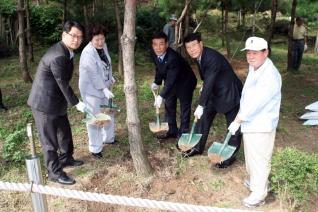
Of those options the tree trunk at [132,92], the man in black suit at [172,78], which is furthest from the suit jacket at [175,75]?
the tree trunk at [132,92]

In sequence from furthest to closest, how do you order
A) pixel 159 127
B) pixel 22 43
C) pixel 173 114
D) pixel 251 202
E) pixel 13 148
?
pixel 22 43, pixel 173 114, pixel 159 127, pixel 13 148, pixel 251 202

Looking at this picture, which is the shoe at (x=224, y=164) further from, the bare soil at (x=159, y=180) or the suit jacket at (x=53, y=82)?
the suit jacket at (x=53, y=82)

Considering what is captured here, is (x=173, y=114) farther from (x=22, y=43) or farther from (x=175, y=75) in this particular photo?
(x=22, y=43)

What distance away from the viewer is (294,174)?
2.66 m

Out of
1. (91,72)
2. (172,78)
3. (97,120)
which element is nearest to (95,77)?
(91,72)

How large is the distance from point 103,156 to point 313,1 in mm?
6210

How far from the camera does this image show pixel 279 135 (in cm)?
464

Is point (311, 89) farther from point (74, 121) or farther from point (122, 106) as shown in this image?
point (74, 121)

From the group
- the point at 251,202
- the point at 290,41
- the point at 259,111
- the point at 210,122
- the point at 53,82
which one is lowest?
the point at 251,202

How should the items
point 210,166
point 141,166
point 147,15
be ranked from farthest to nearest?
point 147,15 → point 210,166 → point 141,166

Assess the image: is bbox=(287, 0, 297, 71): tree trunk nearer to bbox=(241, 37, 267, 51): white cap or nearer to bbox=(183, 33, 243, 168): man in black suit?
bbox=(183, 33, 243, 168): man in black suit

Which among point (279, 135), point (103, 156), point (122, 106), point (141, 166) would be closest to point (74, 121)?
point (122, 106)

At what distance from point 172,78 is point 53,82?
4.81ft

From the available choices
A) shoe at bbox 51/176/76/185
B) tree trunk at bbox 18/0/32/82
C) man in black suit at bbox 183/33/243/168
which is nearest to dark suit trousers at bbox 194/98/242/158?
man in black suit at bbox 183/33/243/168
